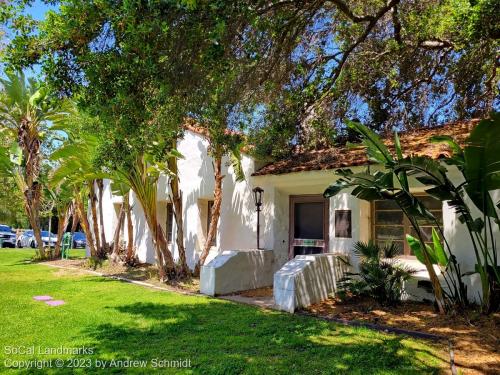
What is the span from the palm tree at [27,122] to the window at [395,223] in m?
13.3

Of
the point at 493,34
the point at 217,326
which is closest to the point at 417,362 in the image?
the point at 217,326

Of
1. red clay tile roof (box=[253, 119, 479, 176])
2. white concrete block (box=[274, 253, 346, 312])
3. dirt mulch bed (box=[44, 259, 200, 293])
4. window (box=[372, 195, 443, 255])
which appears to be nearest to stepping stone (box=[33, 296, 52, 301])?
dirt mulch bed (box=[44, 259, 200, 293])

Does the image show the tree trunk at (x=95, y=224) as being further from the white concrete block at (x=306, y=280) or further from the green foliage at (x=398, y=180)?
the green foliage at (x=398, y=180)

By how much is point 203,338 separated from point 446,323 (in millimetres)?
4151

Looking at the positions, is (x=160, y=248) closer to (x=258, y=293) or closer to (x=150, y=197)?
(x=150, y=197)

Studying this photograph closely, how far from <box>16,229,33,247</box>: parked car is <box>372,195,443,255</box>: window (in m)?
30.5

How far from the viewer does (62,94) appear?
6.28m

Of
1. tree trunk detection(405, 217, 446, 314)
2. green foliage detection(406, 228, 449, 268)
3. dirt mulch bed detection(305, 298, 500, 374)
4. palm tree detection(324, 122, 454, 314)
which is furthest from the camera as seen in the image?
green foliage detection(406, 228, 449, 268)

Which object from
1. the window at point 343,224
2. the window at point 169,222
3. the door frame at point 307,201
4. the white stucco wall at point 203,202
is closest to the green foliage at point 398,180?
the window at point 343,224

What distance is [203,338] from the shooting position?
624cm

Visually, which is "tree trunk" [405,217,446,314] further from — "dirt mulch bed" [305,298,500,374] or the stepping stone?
the stepping stone

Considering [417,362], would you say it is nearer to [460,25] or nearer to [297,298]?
[297,298]

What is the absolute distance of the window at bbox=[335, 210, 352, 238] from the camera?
10188mm

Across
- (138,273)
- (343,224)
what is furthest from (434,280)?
(138,273)
